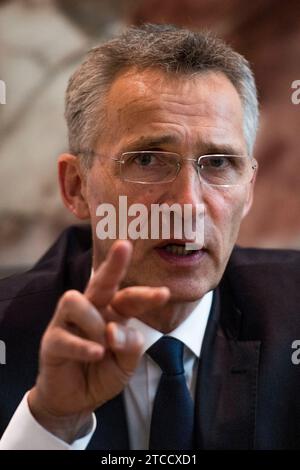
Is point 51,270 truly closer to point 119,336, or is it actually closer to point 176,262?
point 176,262

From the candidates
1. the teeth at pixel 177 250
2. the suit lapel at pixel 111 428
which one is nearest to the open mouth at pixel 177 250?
the teeth at pixel 177 250

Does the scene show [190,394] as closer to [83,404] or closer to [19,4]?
[83,404]

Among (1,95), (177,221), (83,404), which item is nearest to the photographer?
(83,404)

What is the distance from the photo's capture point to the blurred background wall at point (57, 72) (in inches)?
44.2

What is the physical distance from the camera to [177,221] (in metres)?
0.88

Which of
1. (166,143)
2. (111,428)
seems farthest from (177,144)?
(111,428)

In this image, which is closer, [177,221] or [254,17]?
[177,221]

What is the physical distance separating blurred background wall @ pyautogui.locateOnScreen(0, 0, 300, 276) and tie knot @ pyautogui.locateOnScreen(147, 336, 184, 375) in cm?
32

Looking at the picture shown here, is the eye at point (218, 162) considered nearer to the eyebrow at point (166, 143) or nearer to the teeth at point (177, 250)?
the eyebrow at point (166, 143)

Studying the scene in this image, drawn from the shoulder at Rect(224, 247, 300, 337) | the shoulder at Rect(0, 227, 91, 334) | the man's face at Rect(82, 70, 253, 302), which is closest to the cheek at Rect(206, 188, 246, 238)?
the man's face at Rect(82, 70, 253, 302)

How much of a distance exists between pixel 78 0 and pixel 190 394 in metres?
0.68

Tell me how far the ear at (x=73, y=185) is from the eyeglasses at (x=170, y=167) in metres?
0.10

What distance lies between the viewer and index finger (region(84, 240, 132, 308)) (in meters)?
0.66
